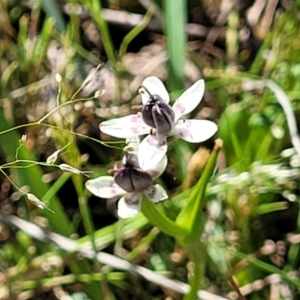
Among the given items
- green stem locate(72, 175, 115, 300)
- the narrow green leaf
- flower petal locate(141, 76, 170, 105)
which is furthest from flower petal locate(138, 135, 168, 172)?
the narrow green leaf

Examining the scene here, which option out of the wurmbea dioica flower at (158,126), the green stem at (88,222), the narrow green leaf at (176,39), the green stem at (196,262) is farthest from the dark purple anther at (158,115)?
the narrow green leaf at (176,39)

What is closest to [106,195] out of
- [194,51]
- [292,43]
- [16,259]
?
[16,259]

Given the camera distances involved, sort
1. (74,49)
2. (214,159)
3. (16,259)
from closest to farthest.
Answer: (214,159)
(16,259)
(74,49)

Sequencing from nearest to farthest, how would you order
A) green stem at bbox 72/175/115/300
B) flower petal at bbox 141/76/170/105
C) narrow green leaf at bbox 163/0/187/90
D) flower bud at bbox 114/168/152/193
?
flower bud at bbox 114/168/152/193
flower petal at bbox 141/76/170/105
green stem at bbox 72/175/115/300
narrow green leaf at bbox 163/0/187/90

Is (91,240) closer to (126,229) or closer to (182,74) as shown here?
(126,229)

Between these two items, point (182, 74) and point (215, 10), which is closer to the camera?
point (182, 74)

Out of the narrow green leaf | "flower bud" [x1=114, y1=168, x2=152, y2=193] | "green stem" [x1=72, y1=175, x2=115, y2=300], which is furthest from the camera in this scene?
the narrow green leaf

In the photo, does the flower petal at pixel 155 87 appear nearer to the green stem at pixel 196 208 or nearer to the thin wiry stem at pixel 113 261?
the green stem at pixel 196 208

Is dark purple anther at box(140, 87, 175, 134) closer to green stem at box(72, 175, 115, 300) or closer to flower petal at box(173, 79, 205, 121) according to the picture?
flower petal at box(173, 79, 205, 121)

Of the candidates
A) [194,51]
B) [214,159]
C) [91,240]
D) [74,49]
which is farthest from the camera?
[194,51]
